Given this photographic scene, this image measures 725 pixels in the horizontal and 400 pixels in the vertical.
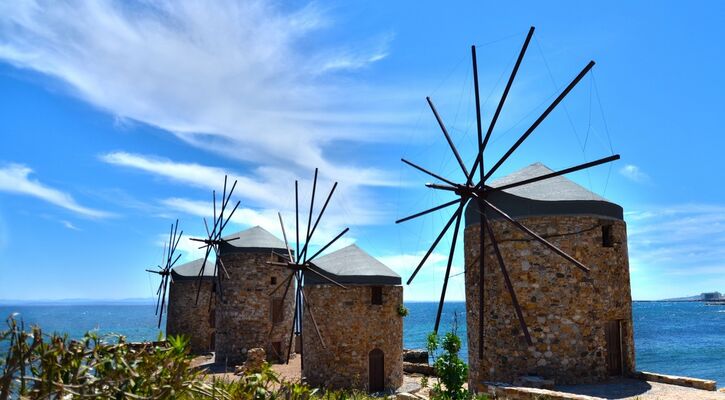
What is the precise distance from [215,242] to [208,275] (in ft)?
19.1

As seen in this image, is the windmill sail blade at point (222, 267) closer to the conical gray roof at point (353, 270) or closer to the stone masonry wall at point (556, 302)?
the conical gray roof at point (353, 270)

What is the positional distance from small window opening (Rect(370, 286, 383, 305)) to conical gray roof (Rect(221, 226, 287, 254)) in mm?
7596

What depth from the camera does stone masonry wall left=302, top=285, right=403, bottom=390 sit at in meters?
19.4

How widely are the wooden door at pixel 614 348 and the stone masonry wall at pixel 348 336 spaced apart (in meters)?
8.97

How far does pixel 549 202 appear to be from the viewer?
12.5m

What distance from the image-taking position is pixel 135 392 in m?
5.52

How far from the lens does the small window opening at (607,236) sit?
41.9 ft

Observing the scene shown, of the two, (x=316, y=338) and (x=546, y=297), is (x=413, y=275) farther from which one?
(x=316, y=338)

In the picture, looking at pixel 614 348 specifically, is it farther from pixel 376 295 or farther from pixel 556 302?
pixel 376 295

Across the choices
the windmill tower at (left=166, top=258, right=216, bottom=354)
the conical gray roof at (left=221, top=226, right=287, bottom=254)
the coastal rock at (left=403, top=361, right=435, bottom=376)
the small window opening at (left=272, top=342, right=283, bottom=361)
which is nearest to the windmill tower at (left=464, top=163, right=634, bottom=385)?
the coastal rock at (left=403, top=361, right=435, bottom=376)

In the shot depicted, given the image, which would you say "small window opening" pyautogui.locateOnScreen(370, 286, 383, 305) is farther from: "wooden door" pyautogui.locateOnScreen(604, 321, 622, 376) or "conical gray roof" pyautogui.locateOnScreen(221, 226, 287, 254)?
"wooden door" pyautogui.locateOnScreen(604, 321, 622, 376)

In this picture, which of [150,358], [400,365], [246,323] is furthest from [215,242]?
[150,358]

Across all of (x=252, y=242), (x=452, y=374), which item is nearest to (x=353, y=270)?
(x=252, y=242)

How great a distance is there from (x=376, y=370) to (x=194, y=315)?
15311mm
